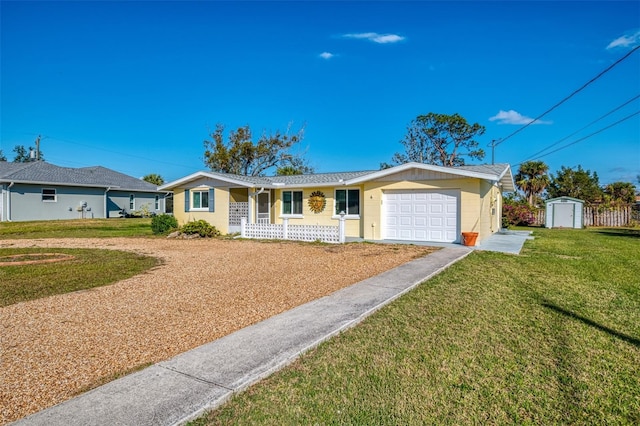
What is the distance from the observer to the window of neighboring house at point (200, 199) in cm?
1866

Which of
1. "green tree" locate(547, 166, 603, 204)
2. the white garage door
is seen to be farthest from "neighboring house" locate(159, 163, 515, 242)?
"green tree" locate(547, 166, 603, 204)

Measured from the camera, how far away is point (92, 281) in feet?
A: 23.2

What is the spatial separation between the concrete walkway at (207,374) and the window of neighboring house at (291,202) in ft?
40.0

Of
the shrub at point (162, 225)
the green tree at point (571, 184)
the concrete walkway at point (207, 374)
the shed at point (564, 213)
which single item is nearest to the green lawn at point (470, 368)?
the concrete walkway at point (207, 374)

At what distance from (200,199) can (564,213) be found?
22.0 metres

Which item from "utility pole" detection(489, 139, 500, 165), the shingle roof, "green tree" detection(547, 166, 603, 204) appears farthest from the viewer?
"green tree" detection(547, 166, 603, 204)

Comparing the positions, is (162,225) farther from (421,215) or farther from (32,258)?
(421,215)

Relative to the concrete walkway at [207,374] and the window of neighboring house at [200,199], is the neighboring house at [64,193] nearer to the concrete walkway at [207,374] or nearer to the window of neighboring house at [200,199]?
the window of neighboring house at [200,199]

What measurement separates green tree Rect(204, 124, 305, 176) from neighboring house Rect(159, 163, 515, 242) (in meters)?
17.9

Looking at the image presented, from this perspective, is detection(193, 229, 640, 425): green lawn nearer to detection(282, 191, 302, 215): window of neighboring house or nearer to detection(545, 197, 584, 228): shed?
detection(282, 191, 302, 215): window of neighboring house

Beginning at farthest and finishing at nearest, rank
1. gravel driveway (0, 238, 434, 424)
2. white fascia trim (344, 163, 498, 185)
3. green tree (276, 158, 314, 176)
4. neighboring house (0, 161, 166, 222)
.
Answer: green tree (276, 158, 314, 176), neighboring house (0, 161, 166, 222), white fascia trim (344, 163, 498, 185), gravel driveway (0, 238, 434, 424)

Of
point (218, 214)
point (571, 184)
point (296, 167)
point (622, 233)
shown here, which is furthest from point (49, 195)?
point (571, 184)

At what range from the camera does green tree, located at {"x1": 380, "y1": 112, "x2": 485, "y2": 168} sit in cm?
3700

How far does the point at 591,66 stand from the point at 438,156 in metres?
23.8
